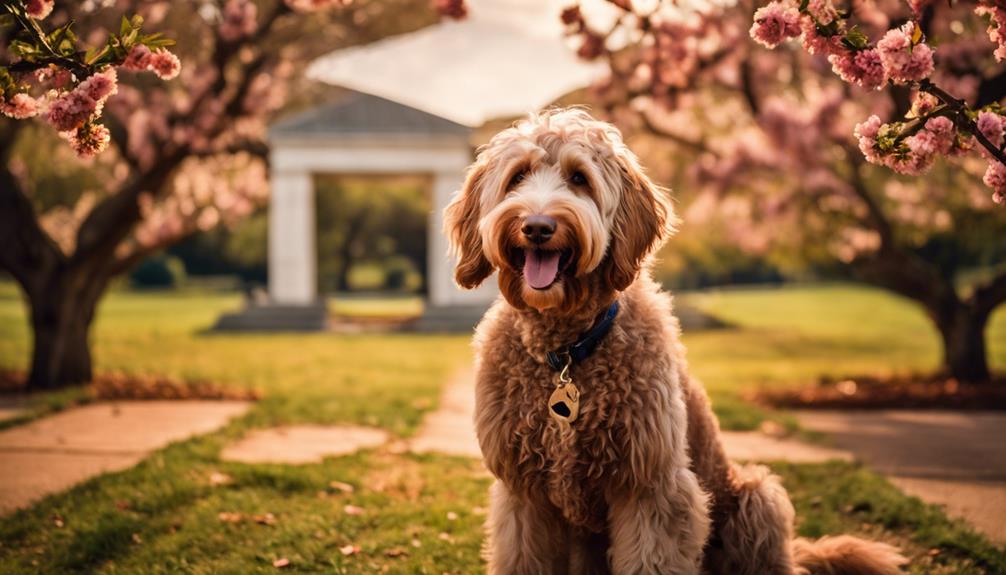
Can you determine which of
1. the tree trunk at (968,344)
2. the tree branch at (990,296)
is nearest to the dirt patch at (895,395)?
the tree trunk at (968,344)

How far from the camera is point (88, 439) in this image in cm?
545

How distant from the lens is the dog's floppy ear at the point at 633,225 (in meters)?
2.84

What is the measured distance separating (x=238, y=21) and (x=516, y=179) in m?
5.61

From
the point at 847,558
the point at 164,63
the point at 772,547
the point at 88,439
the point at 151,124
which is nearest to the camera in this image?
the point at 164,63

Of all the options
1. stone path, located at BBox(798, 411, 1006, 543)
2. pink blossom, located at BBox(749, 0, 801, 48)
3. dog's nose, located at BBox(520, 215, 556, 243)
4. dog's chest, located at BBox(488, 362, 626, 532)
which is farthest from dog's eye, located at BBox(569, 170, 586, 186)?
stone path, located at BBox(798, 411, 1006, 543)

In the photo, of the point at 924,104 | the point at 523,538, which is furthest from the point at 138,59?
the point at 924,104

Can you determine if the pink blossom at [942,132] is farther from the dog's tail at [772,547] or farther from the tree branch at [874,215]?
the tree branch at [874,215]

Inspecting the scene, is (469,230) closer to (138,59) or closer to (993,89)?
(138,59)

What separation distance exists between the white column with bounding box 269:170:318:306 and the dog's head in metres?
18.1

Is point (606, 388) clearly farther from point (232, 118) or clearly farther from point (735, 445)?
point (232, 118)

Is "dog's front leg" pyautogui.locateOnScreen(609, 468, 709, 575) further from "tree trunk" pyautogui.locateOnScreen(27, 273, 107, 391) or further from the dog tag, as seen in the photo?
"tree trunk" pyautogui.locateOnScreen(27, 273, 107, 391)

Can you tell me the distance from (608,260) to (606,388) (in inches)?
17.7

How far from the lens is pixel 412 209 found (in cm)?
4094

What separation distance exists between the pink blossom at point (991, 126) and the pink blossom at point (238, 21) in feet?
20.7
